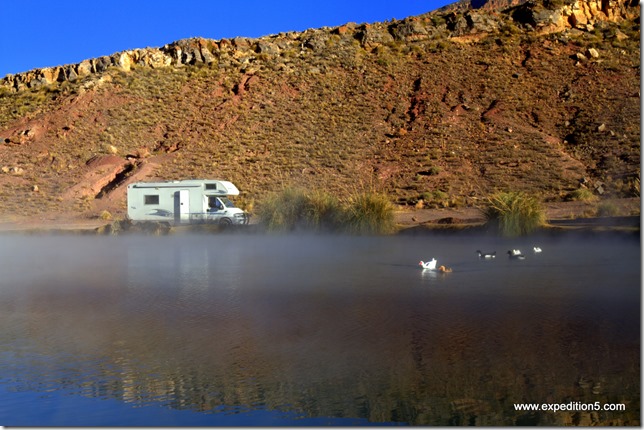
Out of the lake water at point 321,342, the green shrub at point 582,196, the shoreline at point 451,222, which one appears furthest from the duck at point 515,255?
the green shrub at point 582,196

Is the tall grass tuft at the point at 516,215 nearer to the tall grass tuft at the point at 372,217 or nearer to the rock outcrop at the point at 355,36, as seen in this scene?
the tall grass tuft at the point at 372,217

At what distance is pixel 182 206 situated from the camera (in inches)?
1257

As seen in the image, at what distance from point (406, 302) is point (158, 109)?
51.7m

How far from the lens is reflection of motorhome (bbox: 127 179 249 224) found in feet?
103

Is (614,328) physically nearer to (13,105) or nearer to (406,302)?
(406,302)

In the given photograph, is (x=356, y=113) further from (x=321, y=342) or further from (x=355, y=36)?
(x=321, y=342)

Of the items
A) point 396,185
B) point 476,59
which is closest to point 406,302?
point 396,185

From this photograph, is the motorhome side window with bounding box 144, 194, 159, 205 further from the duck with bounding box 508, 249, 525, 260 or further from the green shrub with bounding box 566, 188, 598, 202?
the green shrub with bounding box 566, 188, 598, 202

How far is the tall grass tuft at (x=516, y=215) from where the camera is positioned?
22.7 m

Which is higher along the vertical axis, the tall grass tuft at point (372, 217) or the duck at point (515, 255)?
the tall grass tuft at point (372, 217)

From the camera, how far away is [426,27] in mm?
68062

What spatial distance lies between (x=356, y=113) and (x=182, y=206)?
89.3ft

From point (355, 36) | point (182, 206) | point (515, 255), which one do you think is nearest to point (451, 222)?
point (515, 255)

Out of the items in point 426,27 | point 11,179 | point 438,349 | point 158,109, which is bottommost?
point 438,349
